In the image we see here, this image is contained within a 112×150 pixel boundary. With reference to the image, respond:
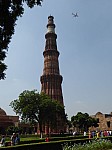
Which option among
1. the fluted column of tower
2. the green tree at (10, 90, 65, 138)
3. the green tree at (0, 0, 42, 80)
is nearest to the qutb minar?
the fluted column of tower

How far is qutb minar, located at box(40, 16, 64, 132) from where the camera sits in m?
73.2

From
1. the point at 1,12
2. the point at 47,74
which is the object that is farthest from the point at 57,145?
the point at 47,74

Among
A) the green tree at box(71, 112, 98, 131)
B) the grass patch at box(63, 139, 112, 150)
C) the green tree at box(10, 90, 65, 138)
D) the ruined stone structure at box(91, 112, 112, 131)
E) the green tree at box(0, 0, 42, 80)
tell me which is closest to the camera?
the green tree at box(0, 0, 42, 80)

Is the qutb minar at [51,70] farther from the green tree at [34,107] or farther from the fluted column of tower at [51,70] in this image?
the green tree at [34,107]

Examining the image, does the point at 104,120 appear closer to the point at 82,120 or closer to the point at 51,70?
the point at 82,120

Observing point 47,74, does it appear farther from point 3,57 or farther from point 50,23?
point 3,57

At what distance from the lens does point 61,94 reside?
74.9 metres

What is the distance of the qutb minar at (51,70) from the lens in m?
73.2

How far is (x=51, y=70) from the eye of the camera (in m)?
74.5

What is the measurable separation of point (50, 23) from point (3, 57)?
70.2 metres

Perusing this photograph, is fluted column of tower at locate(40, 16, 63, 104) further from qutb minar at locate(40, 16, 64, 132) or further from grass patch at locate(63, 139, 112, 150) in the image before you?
grass patch at locate(63, 139, 112, 150)

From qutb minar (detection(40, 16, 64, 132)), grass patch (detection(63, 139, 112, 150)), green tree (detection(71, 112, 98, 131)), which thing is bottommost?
grass patch (detection(63, 139, 112, 150))

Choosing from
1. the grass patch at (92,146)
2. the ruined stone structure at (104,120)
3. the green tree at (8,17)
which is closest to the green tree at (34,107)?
the ruined stone structure at (104,120)

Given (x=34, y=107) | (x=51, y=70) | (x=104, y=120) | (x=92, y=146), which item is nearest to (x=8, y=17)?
(x=92, y=146)
